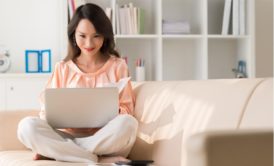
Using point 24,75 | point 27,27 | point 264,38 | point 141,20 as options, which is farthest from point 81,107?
point 264,38

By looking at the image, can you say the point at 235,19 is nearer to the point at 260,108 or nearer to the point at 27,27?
the point at 27,27

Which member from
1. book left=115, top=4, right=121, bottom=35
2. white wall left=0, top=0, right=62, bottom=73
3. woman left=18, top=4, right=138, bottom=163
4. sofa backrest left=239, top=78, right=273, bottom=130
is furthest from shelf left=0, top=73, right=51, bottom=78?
sofa backrest left=239, top=78, right=273, bottom=130

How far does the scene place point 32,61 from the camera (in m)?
4.08

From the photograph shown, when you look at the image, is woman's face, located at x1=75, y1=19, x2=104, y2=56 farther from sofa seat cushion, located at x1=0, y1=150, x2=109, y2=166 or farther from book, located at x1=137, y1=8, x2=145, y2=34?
book, located at x1=137, y1=8, x2=145, y2=34

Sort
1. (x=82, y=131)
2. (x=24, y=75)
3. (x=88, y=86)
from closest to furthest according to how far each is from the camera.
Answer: (x=82, y=131) → (x=88, y=86) → (x=24, y=75)

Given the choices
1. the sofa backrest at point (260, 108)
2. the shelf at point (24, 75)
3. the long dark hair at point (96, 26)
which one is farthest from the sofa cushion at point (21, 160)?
the shelf at point (24, 75)

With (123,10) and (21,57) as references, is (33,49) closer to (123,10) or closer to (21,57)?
(21,57)

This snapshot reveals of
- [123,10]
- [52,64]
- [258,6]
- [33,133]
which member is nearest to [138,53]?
[123,10]

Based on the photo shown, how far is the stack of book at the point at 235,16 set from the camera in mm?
4102

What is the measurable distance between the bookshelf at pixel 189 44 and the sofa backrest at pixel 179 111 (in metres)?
1.43

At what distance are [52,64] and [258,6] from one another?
172 centimetres

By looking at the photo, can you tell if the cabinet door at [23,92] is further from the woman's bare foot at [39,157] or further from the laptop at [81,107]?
the woman's bare foot at [39,157]

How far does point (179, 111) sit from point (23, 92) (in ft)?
6.69

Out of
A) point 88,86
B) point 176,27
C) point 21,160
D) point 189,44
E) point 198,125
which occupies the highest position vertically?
point 176,27
